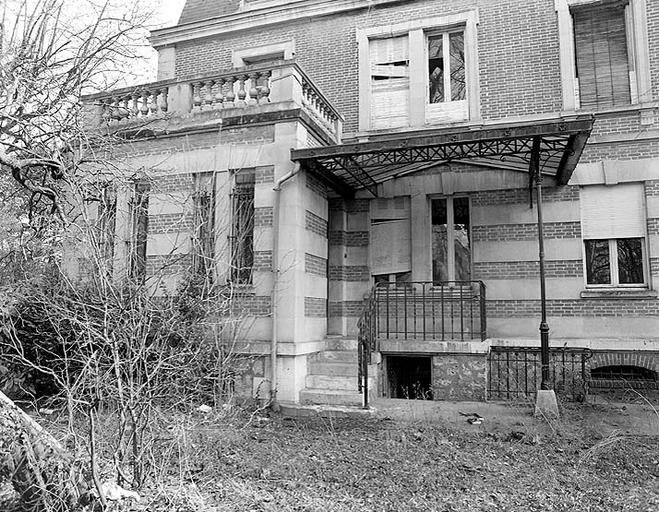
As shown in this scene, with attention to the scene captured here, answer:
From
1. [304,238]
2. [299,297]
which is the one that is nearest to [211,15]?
[304,238]

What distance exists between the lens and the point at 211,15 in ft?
43.5

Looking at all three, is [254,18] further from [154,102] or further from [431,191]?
[431,191]

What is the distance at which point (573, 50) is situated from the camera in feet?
34.0

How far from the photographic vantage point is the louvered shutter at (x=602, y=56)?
1022 cm

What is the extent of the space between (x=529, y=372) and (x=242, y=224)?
18.4ft

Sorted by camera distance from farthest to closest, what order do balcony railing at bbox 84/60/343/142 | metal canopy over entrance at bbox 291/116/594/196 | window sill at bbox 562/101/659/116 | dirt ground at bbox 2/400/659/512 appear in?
window sill at bbox 562/101/659/116
balcony railing at bbox 84/60/343/142
metal canopy over entrance at bbox 291/116/594/196
dirt ground at bbox 2/400/659/512

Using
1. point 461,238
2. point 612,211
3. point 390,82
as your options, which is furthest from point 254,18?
point 612,211

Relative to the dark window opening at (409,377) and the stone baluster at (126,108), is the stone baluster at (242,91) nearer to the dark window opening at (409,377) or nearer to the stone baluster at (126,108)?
the stone baluster at (126,108)

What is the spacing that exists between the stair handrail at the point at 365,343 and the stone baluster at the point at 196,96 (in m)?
4.47

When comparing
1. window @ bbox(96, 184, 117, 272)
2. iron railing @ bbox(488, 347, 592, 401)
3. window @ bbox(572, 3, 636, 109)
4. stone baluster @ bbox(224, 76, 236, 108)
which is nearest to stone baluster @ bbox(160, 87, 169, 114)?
stone baluster @ bbox(224, 76, 236, 108)

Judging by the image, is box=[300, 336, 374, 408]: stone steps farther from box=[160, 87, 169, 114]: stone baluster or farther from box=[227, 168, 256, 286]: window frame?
box=[160, 87, 169, 114]: stone baluster

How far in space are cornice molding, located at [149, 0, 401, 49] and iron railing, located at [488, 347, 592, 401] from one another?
759 centimetres

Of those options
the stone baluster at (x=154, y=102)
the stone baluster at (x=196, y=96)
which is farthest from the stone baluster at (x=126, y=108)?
the stone baluster at (x=196, y=96)

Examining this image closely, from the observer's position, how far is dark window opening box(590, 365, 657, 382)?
9.39m
